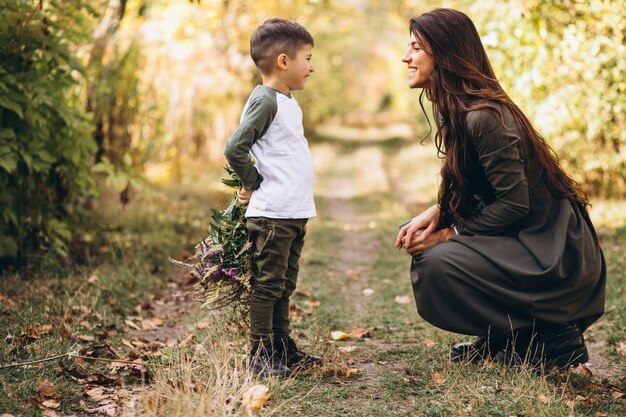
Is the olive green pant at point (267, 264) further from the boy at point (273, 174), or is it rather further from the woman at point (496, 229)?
the woman at point (496, 229)

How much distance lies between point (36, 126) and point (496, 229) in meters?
3.55

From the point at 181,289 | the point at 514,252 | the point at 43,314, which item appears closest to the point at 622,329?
the point at 514,252

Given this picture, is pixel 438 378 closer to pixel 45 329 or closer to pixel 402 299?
pixel 402 299

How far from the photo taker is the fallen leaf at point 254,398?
106 inches

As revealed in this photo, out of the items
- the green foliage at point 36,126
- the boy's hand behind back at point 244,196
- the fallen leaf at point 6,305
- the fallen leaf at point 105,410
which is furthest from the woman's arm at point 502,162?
the green foliage at point 36,126

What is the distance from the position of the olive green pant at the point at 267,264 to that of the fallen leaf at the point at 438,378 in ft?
2.81

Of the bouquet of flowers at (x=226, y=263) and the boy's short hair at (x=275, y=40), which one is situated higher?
the boy's short hair at (x=275, y=40)

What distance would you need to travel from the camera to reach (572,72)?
8086mm

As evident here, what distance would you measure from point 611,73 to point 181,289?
18.5 feet

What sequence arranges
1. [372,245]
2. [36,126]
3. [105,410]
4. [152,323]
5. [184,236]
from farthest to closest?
[372,245]
[184,236]
[36,126]
[152,323]
[105,410]

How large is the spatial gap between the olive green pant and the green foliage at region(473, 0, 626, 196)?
3.67 metres

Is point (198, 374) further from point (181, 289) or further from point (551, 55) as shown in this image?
point (551, 55)

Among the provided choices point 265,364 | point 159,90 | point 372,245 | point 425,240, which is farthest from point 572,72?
point 265,364

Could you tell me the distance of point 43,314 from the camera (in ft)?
13.4
